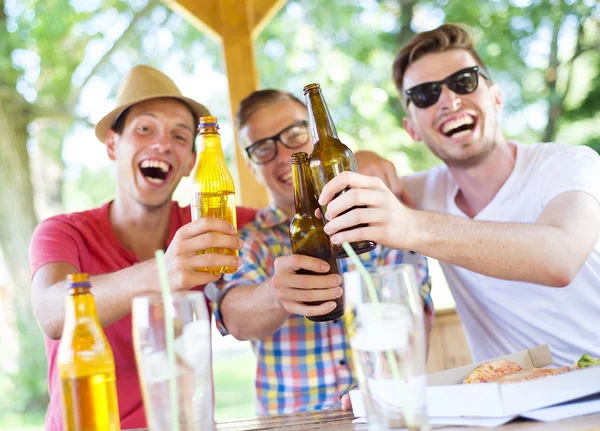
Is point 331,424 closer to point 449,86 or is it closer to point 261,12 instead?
point 449,86

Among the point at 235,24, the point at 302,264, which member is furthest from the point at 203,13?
the point at 302,264

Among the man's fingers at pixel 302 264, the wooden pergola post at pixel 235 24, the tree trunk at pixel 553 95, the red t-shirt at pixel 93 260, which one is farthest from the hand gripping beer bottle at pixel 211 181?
the tree trunk at pixel 553 95

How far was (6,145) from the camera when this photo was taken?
20.9ft

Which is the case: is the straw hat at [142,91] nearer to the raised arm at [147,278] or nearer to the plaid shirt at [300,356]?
the plaid shirt at [300,356]

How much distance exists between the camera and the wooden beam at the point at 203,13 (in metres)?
3.44

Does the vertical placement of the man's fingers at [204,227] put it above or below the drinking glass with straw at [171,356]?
above

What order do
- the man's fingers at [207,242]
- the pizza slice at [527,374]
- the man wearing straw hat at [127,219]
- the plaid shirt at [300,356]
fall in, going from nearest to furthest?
the pizza slice at [527,374]
the man's fingers at [207,242]
the man wearing straw hat at [127,219]
the plaid shirt at [300,356]

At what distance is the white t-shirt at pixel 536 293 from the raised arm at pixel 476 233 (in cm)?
24

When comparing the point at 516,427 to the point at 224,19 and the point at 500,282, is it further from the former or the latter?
the point at 224,19

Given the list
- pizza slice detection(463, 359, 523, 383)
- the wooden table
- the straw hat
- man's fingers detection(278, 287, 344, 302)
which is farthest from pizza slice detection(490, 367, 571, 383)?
the straw hat

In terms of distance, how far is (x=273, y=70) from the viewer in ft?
26.4

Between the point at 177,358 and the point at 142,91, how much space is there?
1641 mm

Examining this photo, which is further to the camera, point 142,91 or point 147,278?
point 142,91

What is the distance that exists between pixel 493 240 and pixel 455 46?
120cm
